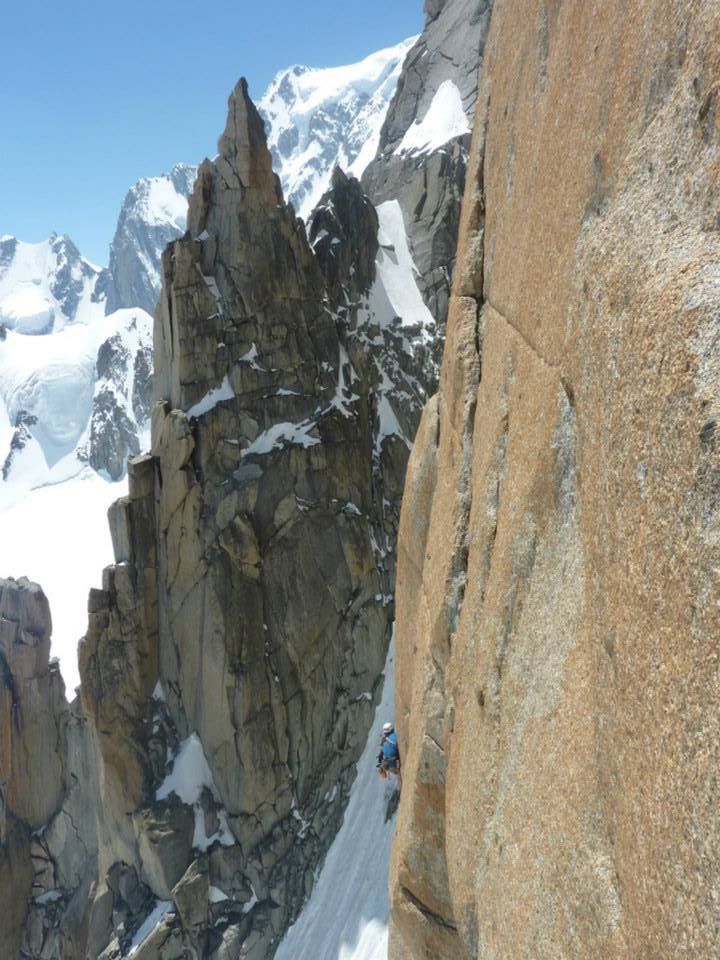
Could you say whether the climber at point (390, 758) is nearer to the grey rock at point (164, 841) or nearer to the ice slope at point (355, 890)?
the ice slope at point (355, 890)

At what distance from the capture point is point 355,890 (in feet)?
89.6

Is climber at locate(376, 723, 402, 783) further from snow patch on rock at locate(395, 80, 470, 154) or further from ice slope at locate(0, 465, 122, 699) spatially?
ice slope at locate(0, 465, 122, 699)

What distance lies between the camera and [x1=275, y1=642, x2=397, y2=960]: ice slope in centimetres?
2564

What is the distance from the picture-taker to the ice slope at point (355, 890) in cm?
2564

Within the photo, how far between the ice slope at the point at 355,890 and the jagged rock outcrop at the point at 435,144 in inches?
791

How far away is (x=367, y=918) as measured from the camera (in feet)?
85.3

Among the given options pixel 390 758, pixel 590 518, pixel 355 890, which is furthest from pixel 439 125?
pixel 590 518

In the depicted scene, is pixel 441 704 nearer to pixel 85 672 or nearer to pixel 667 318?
pixel 667 318

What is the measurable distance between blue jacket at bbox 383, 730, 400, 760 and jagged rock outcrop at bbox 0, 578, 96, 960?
30.3 m

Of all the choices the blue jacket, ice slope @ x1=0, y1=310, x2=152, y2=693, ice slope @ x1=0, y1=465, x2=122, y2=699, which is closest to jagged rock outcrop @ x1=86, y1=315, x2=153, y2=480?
ice slope @ x1=0, y1=310, x2=152, y2=693

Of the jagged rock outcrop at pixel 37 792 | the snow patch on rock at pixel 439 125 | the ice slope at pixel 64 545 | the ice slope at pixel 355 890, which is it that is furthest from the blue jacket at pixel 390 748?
the ice slope at pixel 64 545

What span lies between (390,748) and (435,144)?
41.6 meters

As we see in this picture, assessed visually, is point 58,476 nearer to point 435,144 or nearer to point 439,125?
point 439,125

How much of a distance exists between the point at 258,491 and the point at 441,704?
884 inches
